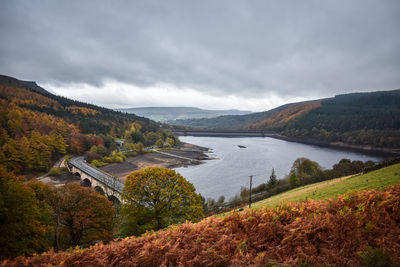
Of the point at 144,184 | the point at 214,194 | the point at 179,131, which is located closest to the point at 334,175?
the point at 214,194

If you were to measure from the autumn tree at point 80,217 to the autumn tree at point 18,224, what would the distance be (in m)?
2.37

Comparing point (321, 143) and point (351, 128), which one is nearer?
point (321, 143)

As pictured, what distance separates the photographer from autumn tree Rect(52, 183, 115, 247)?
15945 mm

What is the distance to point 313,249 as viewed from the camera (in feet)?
15.0

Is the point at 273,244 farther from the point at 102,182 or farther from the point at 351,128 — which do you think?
the point at 351,128

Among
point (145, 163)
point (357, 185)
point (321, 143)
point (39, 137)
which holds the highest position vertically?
point (357, 185)

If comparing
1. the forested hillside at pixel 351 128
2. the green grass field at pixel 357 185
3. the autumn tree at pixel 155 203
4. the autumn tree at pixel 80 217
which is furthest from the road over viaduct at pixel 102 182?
the forested hillside at pixel 351 128

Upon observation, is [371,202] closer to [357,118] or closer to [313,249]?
[313,249]

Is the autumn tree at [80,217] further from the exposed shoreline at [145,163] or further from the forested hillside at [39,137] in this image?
the forested hillside at [39,137]

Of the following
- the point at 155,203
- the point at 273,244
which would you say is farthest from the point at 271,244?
the point at 155,203

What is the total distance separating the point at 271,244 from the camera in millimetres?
5152

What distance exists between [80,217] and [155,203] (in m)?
6.07

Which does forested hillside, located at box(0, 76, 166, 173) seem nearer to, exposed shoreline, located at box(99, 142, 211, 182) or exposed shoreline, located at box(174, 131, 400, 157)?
exposed shoreline, located at box(99, 142, 211, 182)

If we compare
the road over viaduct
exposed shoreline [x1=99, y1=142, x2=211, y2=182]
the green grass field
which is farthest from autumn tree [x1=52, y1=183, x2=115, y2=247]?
exposed shoreline [x1=99, y1=142, x2=211, y2=182]
